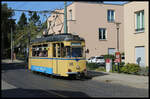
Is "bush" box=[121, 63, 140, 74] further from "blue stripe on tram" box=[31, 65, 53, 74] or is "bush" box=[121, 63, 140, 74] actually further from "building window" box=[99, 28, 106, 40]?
"building window" box=[99, 28, 106, 40]

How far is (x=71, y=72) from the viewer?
1719 cm

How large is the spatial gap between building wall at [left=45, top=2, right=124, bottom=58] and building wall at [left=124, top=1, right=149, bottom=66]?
13.5 m

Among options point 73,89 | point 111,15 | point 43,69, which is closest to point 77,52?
point 43,69

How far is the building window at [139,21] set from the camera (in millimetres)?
23478

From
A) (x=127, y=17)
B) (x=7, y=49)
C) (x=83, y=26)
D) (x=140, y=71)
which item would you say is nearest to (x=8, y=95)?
(x=140, y=71)

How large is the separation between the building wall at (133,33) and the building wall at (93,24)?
1355 cm

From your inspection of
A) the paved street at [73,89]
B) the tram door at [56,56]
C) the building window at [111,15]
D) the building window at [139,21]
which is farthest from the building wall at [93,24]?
the paved street at [73,89]

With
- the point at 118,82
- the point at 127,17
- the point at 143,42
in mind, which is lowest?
the point at 118,82

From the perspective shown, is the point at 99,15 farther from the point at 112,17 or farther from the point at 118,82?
the point at 118,82

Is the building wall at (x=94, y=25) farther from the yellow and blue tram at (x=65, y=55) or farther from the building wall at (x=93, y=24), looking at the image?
the yellow and blue tram at (x=65, y=55)

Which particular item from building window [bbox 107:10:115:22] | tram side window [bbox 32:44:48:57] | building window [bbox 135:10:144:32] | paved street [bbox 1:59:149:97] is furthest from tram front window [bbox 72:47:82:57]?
building window [bbox 107:10:115:22]

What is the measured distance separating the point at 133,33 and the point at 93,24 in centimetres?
1527

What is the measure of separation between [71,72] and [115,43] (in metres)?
24.8

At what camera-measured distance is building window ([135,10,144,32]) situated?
2348 centimetres
